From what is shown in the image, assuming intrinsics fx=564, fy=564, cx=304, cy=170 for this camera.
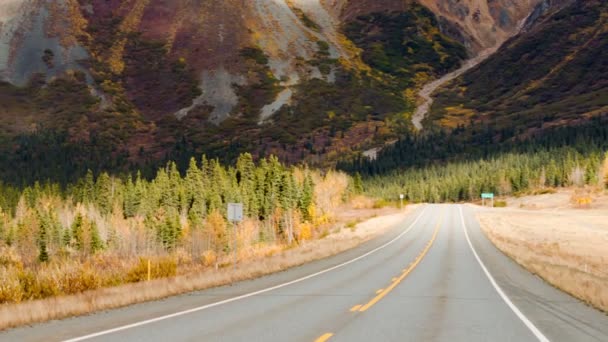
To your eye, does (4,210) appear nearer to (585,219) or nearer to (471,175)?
(585,219)

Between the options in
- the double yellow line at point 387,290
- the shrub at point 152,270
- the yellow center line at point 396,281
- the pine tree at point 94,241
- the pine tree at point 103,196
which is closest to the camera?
the double yellow line at point 387,290

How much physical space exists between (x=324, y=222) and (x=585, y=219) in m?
39.5

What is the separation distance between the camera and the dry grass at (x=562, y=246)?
65.0ft

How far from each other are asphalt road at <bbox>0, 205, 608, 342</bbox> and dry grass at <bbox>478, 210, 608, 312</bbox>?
842 mm

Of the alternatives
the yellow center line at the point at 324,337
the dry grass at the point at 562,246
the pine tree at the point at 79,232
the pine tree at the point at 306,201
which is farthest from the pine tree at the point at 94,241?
the yellow center line at the point at 324,337

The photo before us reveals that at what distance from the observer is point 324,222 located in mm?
95250

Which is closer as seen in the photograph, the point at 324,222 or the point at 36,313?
the point at 36,313

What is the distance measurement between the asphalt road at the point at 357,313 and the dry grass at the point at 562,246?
33.2 inches

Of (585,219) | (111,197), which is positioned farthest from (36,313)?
(111,197)

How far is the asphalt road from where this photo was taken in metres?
11.2

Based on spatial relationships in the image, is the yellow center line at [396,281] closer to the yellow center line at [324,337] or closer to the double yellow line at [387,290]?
the double yellow line at [387,290]

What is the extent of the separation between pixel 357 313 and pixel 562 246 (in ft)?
126

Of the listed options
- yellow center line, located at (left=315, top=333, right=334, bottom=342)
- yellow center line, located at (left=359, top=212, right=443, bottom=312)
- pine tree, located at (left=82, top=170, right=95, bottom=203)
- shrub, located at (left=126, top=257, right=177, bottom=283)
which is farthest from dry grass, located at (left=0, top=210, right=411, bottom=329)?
pine tree, located at (left=82, top=170, right=95, bottom=203)

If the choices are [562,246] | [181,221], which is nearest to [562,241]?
[562,246]
